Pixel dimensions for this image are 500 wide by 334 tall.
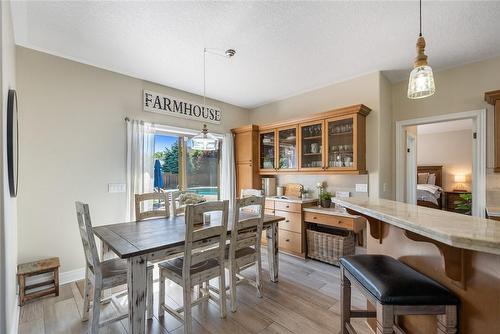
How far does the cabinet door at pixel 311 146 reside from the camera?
11.7 ft

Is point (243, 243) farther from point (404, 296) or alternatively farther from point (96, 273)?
point (404, 296)

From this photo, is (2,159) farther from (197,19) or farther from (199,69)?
(199,69)

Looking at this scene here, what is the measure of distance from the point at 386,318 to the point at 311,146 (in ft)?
9.28

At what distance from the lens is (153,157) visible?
3.44 meters

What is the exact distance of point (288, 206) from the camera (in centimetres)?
362

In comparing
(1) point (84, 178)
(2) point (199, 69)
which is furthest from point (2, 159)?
(2) point (199, 69)

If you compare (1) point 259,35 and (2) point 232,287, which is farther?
(1) point 259,35

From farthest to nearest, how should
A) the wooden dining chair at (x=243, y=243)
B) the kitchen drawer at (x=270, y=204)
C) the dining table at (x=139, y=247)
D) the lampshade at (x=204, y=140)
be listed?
1. the kitchen drawer at (x=270, y=204)
2. the lampshade at (x=204, y=140)
3. the wooden dining chair at (x=243, y=243)
4. the dining table at (x=139, y=247)

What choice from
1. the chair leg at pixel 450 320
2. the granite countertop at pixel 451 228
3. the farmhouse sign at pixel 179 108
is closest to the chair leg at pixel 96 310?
the granite countertop at pixel 451 228

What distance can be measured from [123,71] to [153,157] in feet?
4.00

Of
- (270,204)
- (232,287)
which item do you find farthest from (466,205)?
(232,287)

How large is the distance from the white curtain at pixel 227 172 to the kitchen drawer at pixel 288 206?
1033mm

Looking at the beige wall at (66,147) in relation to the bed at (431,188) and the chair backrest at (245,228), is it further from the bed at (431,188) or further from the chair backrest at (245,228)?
the bed at (431,188)

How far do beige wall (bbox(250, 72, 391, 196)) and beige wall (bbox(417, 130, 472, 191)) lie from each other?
519 centimetres
